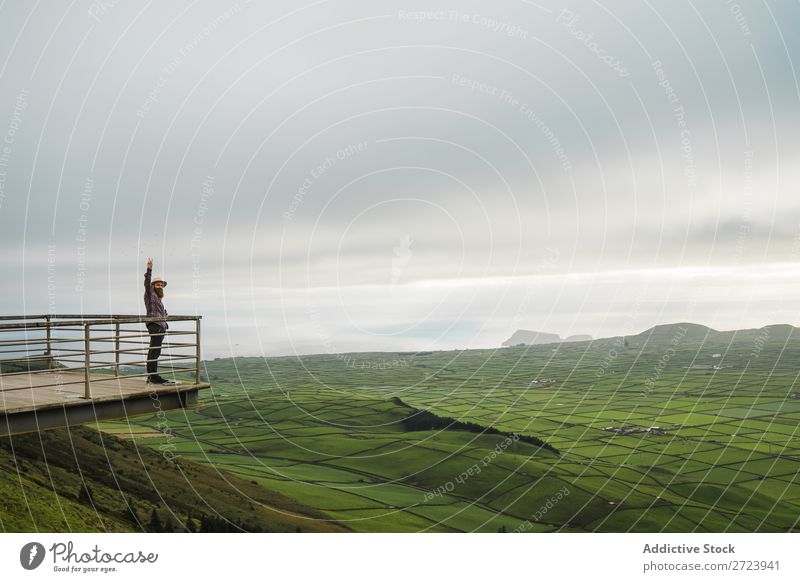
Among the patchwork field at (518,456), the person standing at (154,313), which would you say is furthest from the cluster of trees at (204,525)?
the person standing at (154,313)

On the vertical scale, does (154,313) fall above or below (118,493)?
above

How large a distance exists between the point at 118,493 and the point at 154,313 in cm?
4355

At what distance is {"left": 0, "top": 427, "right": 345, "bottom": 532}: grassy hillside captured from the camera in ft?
109

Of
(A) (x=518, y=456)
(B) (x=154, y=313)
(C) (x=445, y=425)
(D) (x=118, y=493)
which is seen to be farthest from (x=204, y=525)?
(C) (x=445, y=425)

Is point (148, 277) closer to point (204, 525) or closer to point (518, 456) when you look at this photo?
point (204, 525)

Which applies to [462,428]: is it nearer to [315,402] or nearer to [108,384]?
[315,402]

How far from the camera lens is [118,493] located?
54812mm

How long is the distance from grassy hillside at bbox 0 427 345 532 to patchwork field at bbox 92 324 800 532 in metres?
5.67

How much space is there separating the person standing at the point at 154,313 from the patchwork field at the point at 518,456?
53393 mm

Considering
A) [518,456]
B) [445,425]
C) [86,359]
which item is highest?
[86,359]

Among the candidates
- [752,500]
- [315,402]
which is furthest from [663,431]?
[315,402]

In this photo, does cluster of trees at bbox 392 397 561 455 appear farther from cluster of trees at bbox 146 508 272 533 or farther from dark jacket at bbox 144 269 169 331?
dark jacket at bbox 144 269 169 331

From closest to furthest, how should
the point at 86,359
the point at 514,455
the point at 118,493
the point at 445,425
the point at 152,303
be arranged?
the point at 86,359, the point at 152,303, the point at 118,493, the point at 514,455, the point at 445,425

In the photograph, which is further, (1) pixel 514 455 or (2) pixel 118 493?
(1) pixel 514 455
